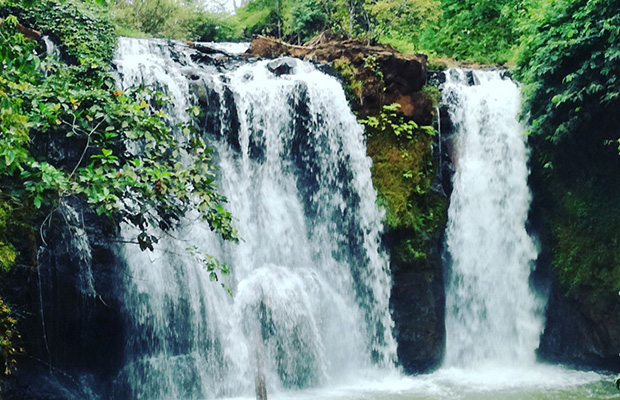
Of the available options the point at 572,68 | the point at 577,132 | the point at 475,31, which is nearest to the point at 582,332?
the point at 577,132

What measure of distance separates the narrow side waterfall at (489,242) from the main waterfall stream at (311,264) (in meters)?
0.03

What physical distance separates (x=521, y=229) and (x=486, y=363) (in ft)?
9.80

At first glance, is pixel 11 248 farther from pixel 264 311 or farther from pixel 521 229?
pixel 521 229

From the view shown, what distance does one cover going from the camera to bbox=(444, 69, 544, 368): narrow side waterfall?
1141 cm

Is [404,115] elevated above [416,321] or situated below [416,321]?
above

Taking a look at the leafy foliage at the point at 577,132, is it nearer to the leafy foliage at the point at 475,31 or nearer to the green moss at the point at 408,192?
the green moss at the point at 408,192

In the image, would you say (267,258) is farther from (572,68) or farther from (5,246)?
(572,68)

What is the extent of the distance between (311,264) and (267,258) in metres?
0.92

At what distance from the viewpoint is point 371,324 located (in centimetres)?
1045

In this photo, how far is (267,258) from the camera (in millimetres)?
10039

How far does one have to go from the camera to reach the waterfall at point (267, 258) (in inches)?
345

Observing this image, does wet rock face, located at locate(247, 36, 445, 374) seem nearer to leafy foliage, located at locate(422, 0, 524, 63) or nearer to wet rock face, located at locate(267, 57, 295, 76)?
wet rock face, located at locate(267, 57, 295, 76)

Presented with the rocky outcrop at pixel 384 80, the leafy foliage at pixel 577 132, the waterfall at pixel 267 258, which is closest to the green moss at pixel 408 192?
the waterfall at pixel 267 258

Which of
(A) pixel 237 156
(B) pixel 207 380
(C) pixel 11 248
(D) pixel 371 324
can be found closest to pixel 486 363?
(D) pixel 371 324
